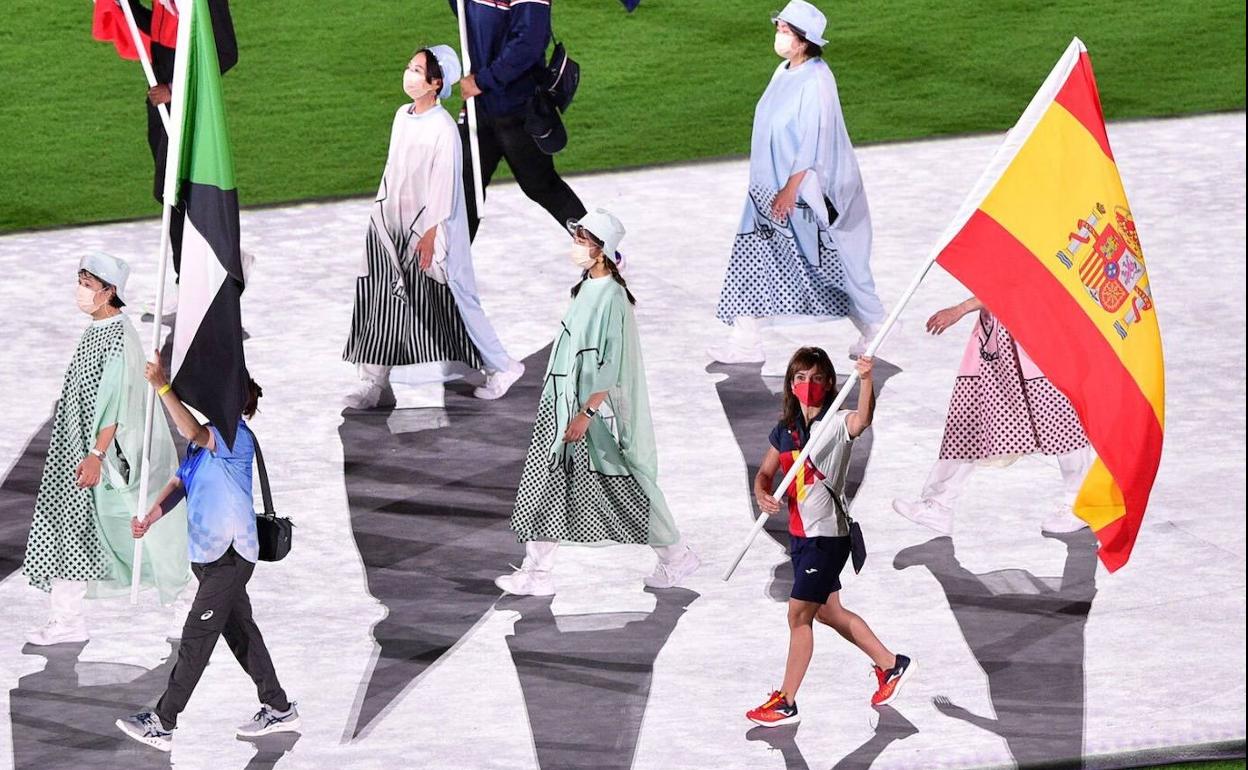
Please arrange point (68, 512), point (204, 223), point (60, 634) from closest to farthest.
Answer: point (204, 223) → point (68, 512) → point (60, 634)

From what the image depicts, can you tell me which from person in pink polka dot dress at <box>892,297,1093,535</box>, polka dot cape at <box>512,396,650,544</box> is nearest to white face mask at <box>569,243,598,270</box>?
polka dot cape at <box>512,396,650,544</box>

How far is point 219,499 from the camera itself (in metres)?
8.73

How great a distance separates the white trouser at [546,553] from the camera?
10336 mm

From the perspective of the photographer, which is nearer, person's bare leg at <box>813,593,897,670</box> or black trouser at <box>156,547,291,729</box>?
black trouser at <box>156,547,291,729</box>

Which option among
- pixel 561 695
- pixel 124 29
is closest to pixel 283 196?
pixel 124 29

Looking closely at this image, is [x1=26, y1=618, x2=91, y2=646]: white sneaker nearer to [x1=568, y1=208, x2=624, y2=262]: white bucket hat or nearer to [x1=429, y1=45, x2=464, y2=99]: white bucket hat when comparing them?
[x1=568, y1=208, x2=624, y2=262]: white bucket hat

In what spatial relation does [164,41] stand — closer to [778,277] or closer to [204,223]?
[778,277]

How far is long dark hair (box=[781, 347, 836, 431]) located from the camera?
8.94 metres

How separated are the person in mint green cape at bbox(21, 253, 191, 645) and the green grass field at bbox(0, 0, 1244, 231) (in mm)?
6495

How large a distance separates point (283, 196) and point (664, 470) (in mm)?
5573

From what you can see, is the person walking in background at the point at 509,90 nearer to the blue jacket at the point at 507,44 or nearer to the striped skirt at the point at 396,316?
the blue jacket at the point at 507,44

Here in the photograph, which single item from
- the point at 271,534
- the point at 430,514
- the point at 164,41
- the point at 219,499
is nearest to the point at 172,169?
the point at 219,499

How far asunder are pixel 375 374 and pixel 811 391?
413 cm

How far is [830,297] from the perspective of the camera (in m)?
12.9
